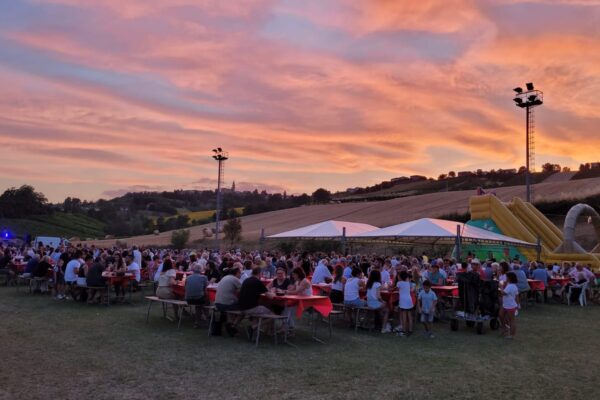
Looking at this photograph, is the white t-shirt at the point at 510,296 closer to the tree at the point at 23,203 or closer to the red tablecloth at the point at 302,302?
the red tablecloth at the point at 302,302

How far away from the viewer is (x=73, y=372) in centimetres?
682

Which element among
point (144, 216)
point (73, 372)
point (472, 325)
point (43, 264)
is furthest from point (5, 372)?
point (144, 216)

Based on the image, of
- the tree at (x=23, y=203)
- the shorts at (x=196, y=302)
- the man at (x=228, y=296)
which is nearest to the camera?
the man at (x=228, y=296)

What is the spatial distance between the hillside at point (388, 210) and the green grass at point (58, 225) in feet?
28.6

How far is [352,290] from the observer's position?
434 inches

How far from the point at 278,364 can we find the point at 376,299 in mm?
3654

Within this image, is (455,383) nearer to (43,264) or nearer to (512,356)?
(512,356)

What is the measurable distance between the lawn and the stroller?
1.30 ft

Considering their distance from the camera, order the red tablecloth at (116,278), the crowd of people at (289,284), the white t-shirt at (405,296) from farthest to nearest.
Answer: the red tablecloth at (116,278), the white t-shirt at (405,296), the crowd of people at (289,284)

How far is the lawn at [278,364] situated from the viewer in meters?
6.25

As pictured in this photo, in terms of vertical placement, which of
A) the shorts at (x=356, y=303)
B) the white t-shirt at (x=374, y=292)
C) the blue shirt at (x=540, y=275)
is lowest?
the shorts at (x=356, y=303)

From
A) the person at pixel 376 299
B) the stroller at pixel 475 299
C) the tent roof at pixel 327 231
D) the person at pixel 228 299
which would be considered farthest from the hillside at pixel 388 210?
the person at pixel 228 299

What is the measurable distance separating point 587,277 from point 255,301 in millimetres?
12647

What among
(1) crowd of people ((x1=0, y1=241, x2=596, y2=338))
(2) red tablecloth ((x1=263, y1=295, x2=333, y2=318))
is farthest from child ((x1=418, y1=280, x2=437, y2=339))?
(2) red tablecloth ((x1=263, y1=295, x2=333, y2=318))
